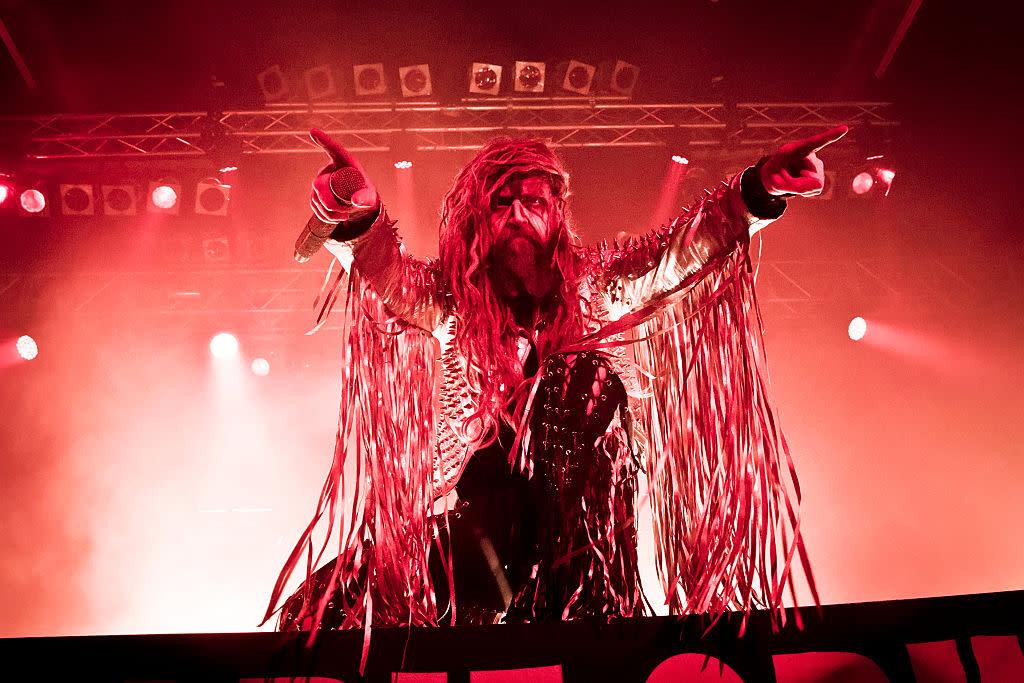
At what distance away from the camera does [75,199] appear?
4.62m

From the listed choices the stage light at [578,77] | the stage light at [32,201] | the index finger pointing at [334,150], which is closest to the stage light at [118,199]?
the stage light at [32,201]

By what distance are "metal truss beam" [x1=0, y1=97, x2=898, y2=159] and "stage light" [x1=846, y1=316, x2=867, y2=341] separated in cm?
154

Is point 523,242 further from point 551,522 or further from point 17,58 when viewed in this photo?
point 17,58

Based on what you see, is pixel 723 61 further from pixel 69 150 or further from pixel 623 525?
pixel 69 150

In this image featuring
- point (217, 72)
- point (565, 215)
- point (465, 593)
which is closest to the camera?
point (465, 593)

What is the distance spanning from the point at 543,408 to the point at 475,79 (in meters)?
3.54

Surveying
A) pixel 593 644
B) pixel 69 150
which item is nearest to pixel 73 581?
pixel 69 150

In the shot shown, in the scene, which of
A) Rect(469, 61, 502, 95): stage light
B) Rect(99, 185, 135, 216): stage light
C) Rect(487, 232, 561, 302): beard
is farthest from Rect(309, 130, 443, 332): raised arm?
Rect(99, 185, 135, 216): stage light

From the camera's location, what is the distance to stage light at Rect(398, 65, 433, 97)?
4262mm

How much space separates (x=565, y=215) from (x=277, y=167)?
382 cm

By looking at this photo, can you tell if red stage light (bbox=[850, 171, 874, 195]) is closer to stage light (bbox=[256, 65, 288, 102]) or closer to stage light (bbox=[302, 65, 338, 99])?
stage light (bbox=[302, 65, 338, 99])

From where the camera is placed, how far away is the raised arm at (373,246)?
1.03m

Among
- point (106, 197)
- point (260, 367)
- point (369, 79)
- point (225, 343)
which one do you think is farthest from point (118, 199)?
point (369, 79)

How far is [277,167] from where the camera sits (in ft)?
15.4
